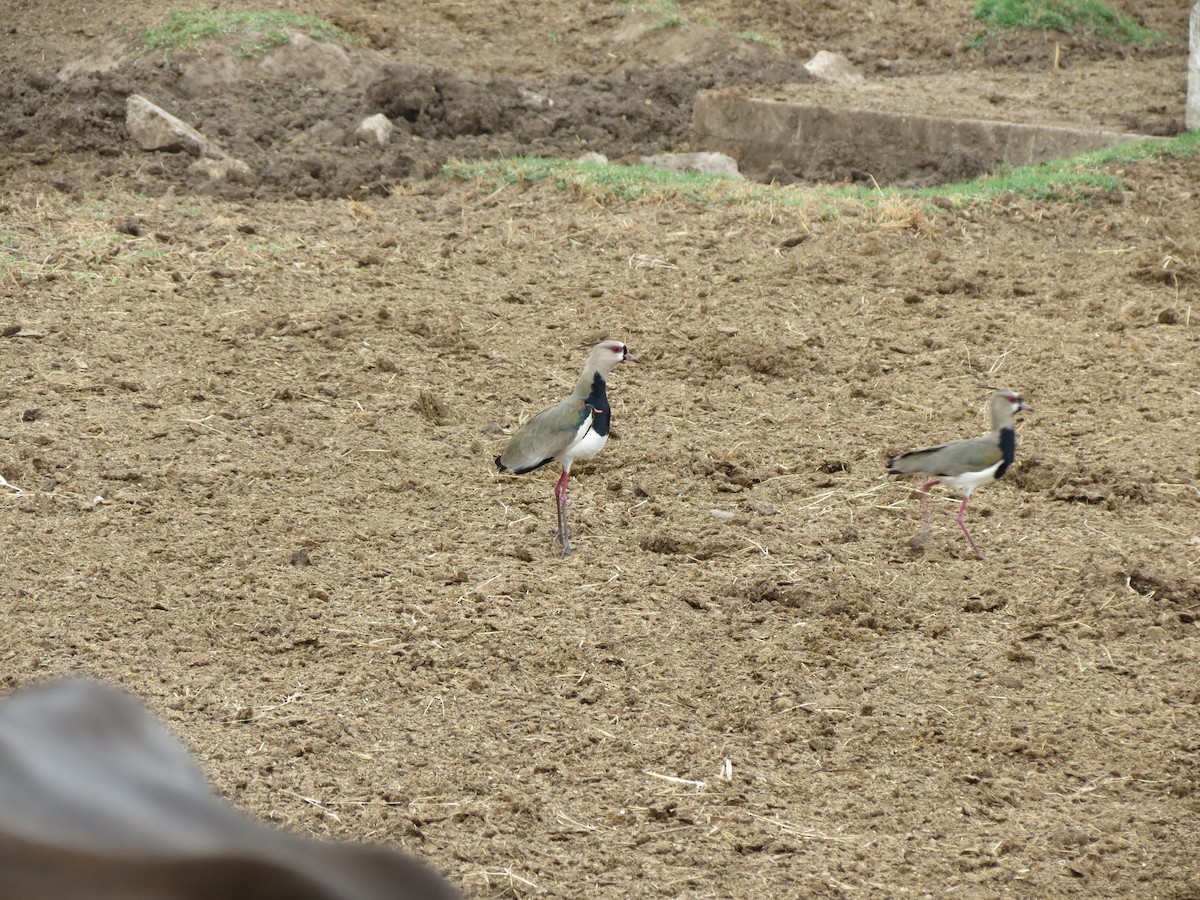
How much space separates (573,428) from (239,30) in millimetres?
9176

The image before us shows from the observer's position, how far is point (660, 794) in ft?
12.3

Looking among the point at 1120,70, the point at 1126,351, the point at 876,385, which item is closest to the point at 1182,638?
the point at 876,385

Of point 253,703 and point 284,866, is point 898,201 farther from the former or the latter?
point 284,866

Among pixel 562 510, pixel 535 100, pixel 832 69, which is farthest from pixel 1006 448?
pixel 832 69

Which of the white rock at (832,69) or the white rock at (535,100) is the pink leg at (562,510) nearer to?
the white rock at (535,100)

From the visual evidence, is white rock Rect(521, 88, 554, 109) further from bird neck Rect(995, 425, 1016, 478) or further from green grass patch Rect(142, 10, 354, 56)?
bird neck Rect(995, 425, 1016, 478)

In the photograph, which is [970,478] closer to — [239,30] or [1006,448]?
[1006,448]

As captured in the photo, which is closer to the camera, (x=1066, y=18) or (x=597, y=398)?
(x=597, y=398)

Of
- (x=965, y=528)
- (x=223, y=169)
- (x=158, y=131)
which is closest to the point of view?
(x=965, y=528)

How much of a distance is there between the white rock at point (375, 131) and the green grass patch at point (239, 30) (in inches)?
79.5

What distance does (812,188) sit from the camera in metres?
9.84

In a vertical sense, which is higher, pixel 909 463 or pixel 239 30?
pixel 909 463

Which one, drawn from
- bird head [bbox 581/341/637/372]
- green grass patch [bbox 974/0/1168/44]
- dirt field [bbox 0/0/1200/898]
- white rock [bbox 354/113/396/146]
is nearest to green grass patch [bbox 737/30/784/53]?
green grass patch [bbox 974/0/1168/44]

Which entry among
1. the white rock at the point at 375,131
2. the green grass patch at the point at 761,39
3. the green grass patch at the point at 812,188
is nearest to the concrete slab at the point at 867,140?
the green grass patch at the point at 812,188
